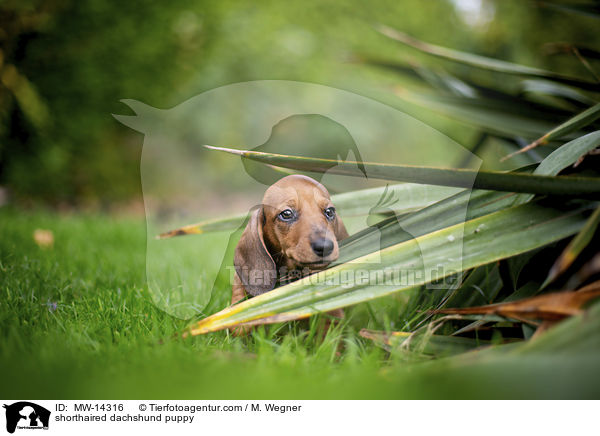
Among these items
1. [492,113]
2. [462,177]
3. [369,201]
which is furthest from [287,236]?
[492,113]

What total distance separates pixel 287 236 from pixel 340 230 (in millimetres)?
194

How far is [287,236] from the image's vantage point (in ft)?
3.90

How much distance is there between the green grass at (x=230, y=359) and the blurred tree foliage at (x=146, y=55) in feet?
6.08

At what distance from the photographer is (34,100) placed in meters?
3.37

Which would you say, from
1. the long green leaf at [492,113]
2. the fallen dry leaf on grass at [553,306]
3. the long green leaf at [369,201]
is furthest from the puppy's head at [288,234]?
the long green leaf at [492,113]

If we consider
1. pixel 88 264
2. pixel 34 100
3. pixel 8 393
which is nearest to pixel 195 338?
pixel 8 393

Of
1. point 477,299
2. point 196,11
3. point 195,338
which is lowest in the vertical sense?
point 195,338

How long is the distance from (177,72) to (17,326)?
11.0ft

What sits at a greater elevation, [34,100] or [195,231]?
[34,100]

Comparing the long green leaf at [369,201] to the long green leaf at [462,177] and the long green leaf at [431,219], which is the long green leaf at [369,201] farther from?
the long green leaf at [462,177]

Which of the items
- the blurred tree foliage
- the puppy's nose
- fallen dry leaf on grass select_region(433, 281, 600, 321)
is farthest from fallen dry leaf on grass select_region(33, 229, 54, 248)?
fallen dry leaf on grass select_region(433, 281, 600, 321)
